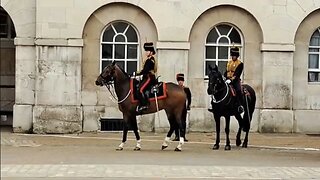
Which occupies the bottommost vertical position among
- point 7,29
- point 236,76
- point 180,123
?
point 180,123

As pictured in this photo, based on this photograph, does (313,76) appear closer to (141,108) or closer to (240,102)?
(240,102)

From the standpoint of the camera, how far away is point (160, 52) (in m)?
21.5

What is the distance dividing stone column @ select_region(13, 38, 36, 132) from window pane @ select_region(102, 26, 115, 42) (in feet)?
7.45

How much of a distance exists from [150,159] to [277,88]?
27.0 feet

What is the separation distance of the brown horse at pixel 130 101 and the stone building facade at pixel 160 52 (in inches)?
181

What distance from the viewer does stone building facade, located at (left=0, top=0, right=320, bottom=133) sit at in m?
21.2

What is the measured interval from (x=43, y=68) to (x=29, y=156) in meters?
6.44

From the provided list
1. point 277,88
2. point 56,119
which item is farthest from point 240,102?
point 56,119

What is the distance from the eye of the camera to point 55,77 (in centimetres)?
2112

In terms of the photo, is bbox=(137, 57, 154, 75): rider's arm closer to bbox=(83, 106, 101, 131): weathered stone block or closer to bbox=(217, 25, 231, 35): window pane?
bbox=(83, 106, 101, 131): weathered stone block

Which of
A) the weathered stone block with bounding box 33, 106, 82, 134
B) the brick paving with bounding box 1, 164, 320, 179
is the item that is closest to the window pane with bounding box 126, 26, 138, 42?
the weathered stone block with bounding box 33, 106, 82, 134

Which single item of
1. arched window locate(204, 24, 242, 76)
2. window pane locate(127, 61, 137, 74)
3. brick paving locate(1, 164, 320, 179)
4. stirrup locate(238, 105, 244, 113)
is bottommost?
brick paving locate(1, 164, 320, 179)

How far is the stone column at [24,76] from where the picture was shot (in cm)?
2125

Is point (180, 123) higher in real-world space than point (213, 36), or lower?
lower
